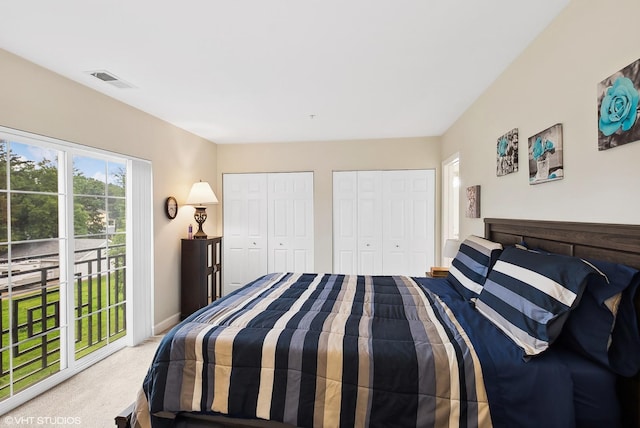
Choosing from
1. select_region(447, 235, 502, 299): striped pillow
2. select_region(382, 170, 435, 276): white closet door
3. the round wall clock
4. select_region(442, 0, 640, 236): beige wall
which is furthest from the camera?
select_region(382, 170, 435, 276): white closet door

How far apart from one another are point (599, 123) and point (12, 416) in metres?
3.90

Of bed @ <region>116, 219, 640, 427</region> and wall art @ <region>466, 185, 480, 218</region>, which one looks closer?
bed @ <region>116, 219, 640, 427</region>

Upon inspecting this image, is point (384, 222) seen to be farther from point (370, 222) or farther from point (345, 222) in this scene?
point (345, 222)

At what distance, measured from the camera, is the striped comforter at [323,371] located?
1.25 m

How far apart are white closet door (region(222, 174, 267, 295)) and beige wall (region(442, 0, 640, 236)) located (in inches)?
129

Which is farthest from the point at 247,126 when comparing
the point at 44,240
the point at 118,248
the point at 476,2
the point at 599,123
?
the point at 599,123

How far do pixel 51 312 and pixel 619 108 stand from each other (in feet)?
12.8

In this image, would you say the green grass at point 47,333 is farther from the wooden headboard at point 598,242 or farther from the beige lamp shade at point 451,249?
the wooden headboard at point 598,242

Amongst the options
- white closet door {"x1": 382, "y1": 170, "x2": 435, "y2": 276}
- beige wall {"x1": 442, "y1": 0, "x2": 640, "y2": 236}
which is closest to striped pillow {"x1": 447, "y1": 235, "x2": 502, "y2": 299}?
beige wall {"x1": 442, "y1": 0, "x2": 640, "y2": 236}

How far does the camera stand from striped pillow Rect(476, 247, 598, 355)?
47.1 inches

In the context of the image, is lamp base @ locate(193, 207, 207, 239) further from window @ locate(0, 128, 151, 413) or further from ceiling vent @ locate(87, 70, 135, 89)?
ceiling vent @ locate(87, 70, 135, 89)

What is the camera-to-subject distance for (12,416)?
6.62ft

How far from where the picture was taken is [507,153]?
2.21 metres

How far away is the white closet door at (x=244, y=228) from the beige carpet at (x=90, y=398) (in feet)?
6.37
